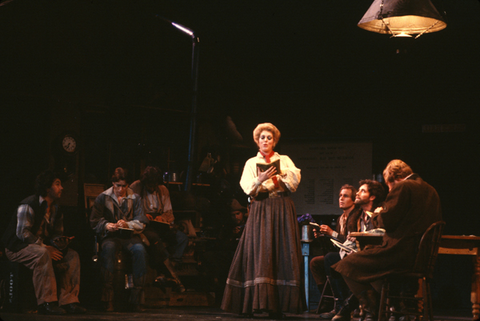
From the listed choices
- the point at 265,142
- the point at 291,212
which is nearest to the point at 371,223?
the point at 291,212

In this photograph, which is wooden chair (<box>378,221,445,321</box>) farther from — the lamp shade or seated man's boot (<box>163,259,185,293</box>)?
seated man's boot (<box>163,259,185,293</box>)

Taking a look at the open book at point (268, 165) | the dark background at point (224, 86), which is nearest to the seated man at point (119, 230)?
the dark background at point (224, 86)

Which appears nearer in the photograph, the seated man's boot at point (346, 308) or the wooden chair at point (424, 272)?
the wooden chair at point (424, 272)

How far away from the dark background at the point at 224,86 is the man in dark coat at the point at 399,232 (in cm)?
332

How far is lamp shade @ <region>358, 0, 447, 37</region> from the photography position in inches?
175

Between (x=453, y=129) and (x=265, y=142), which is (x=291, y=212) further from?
(x=453, y=129)

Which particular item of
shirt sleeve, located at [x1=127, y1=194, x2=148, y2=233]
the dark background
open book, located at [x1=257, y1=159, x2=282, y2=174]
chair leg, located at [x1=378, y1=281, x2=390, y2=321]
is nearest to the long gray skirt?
open book, located at [x1=257, y1=159, x2=282, y2=174]

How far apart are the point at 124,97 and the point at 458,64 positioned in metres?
4.88

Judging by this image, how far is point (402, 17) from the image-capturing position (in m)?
4.90

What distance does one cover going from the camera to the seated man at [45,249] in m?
6.00

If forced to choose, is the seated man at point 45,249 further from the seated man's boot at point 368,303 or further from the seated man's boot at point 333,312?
the seated man's boot at point 368,303

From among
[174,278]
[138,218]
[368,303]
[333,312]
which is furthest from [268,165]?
[174,278]

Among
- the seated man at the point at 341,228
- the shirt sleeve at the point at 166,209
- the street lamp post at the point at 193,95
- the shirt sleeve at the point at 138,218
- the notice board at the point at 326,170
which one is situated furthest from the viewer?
the street lamp post at the point at 193,95

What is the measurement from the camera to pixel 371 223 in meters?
5.86
